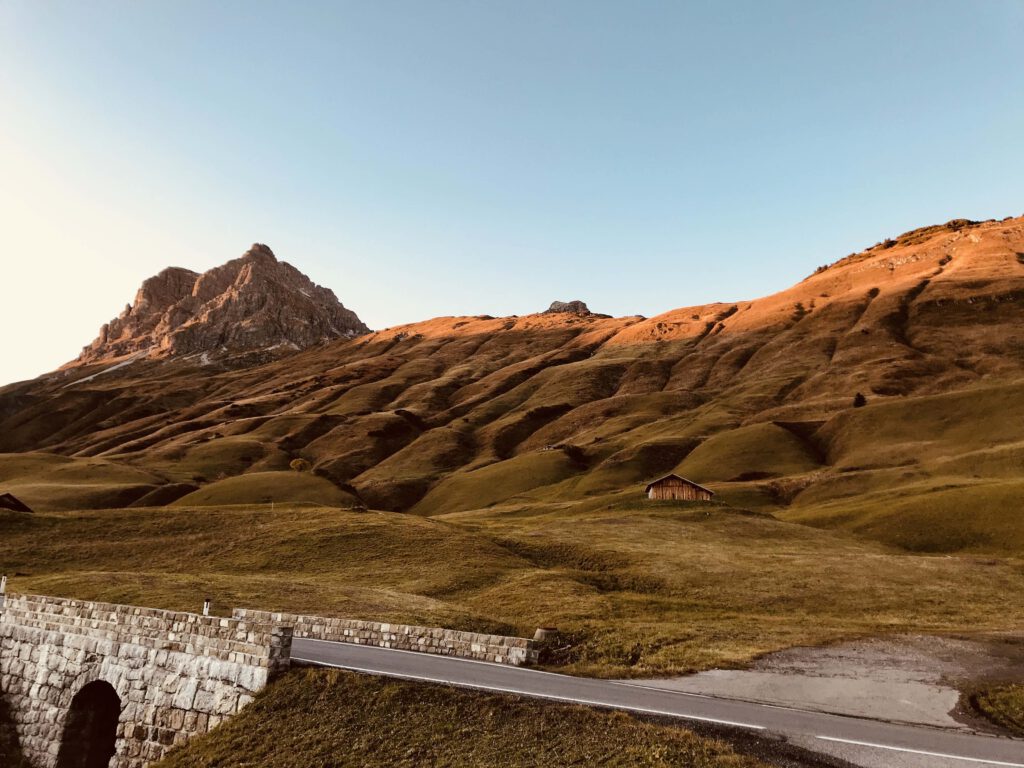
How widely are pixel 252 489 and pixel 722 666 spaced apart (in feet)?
436

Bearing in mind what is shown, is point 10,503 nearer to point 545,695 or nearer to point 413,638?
point 413,638

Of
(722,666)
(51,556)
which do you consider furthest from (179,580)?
(722,666)

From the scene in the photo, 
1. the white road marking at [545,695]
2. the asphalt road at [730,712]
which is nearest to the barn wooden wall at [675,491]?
the asphalt road at [730,712]

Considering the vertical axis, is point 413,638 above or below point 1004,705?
below

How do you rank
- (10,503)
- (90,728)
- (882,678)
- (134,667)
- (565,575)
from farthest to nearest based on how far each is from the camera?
1. (10,503)
2. (565,575)
3. (90,728)
4. (134,667)
5. (882,678)

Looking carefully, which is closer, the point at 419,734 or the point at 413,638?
the point at 419,734

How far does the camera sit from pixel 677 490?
4272 inches

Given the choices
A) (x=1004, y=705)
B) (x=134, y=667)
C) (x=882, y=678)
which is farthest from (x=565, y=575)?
(x=1004, y=705)

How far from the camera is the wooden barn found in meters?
106

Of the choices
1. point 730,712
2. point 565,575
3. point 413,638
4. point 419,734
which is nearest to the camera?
point 419,734

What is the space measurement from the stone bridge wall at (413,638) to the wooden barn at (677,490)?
7797cm

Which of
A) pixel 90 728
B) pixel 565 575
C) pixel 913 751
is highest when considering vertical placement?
pixel 913 751

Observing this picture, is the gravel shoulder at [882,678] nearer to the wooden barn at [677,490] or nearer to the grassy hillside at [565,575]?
the grassy hillside at [565,575]

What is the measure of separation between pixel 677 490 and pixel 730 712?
89.4m
